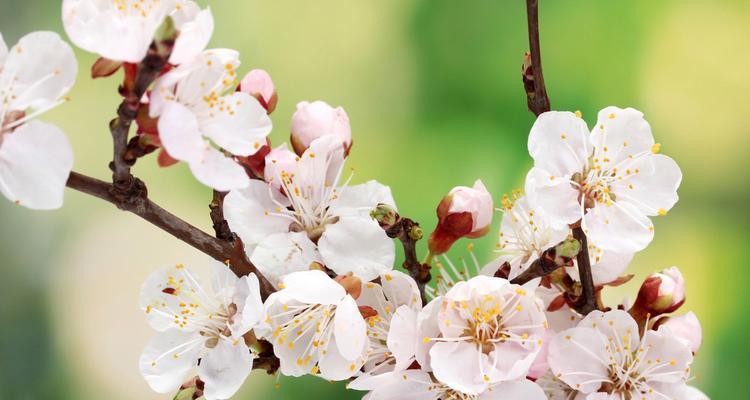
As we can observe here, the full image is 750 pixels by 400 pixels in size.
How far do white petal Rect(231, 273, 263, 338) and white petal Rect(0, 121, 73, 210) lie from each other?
143 millimetres

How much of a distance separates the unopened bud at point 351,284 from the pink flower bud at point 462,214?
100mm

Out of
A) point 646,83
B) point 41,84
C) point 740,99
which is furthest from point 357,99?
point 41,84

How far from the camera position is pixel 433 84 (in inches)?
58.7

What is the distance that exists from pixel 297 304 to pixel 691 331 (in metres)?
0.32

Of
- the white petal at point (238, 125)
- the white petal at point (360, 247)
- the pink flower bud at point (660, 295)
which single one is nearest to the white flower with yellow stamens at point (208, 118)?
the white petal at point (238, 125)

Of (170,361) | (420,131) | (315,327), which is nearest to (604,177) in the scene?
(315,327)

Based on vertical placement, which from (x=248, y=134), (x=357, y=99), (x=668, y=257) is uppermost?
(x=248, y=134)

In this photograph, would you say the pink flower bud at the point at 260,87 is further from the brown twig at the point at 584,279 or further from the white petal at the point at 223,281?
the brown twig at the point at 584,279

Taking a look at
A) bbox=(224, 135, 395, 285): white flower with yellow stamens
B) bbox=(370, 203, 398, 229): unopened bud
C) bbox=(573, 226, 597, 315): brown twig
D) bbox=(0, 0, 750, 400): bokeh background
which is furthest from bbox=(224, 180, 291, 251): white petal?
bbox=(0, 0, 750, 400): bokeh background

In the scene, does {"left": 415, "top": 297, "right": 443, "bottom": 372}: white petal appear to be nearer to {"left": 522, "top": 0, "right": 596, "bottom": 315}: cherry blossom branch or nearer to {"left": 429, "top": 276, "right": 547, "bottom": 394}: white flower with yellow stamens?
{"left": 429, "top": 276, "right": 547, "bottom": 394}: white flower with yellow stamens

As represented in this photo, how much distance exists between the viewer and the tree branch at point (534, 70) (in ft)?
1.99

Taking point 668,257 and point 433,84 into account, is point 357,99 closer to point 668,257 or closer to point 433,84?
point 433,84

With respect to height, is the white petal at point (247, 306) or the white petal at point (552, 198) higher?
the white petal at point (552, 198)

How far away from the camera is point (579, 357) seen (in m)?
0.67
